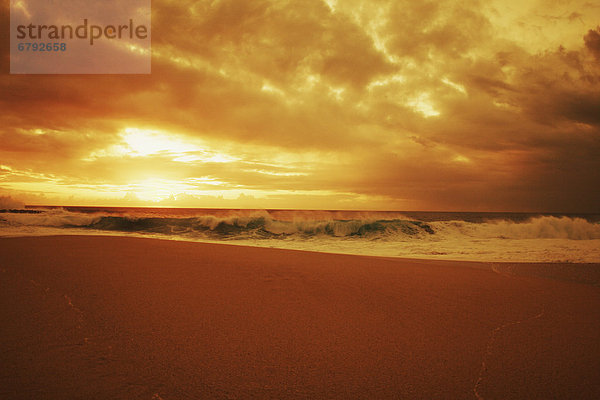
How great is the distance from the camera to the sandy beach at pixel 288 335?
2.13 m

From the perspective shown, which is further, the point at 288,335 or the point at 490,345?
the point at 288,335

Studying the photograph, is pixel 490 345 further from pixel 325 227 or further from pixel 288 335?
pixel 325 227

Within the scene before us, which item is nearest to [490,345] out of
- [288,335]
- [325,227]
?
[288,335]

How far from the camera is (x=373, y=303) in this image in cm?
388

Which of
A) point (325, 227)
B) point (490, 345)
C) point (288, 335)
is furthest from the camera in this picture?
point (325, 227)

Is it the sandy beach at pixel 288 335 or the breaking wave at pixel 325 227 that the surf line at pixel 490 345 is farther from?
the breaking wave at pixel 325 227

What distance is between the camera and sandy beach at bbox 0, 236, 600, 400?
213 centimetres

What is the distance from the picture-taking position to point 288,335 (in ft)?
9.50

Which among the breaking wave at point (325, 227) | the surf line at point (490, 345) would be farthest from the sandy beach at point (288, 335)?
the breaking wave at point (325, 227)

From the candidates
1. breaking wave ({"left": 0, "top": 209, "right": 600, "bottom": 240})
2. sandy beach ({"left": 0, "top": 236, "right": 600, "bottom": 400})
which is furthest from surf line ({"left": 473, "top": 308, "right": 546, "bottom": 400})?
breaking wave ({"left": 0, "top": 209, "right": 600, "bottom": 240})

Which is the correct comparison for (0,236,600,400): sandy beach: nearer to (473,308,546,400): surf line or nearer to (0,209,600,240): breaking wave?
(473,308,546,400): surf line

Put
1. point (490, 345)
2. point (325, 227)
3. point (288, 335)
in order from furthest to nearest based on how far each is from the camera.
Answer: point (325, 227) < point (288, 335) < point (490, 345)

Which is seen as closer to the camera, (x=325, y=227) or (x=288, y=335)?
(x=288, y=335)

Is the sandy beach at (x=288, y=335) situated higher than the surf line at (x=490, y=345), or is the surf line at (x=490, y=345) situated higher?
the sandy beach at (x=288, y=335)
